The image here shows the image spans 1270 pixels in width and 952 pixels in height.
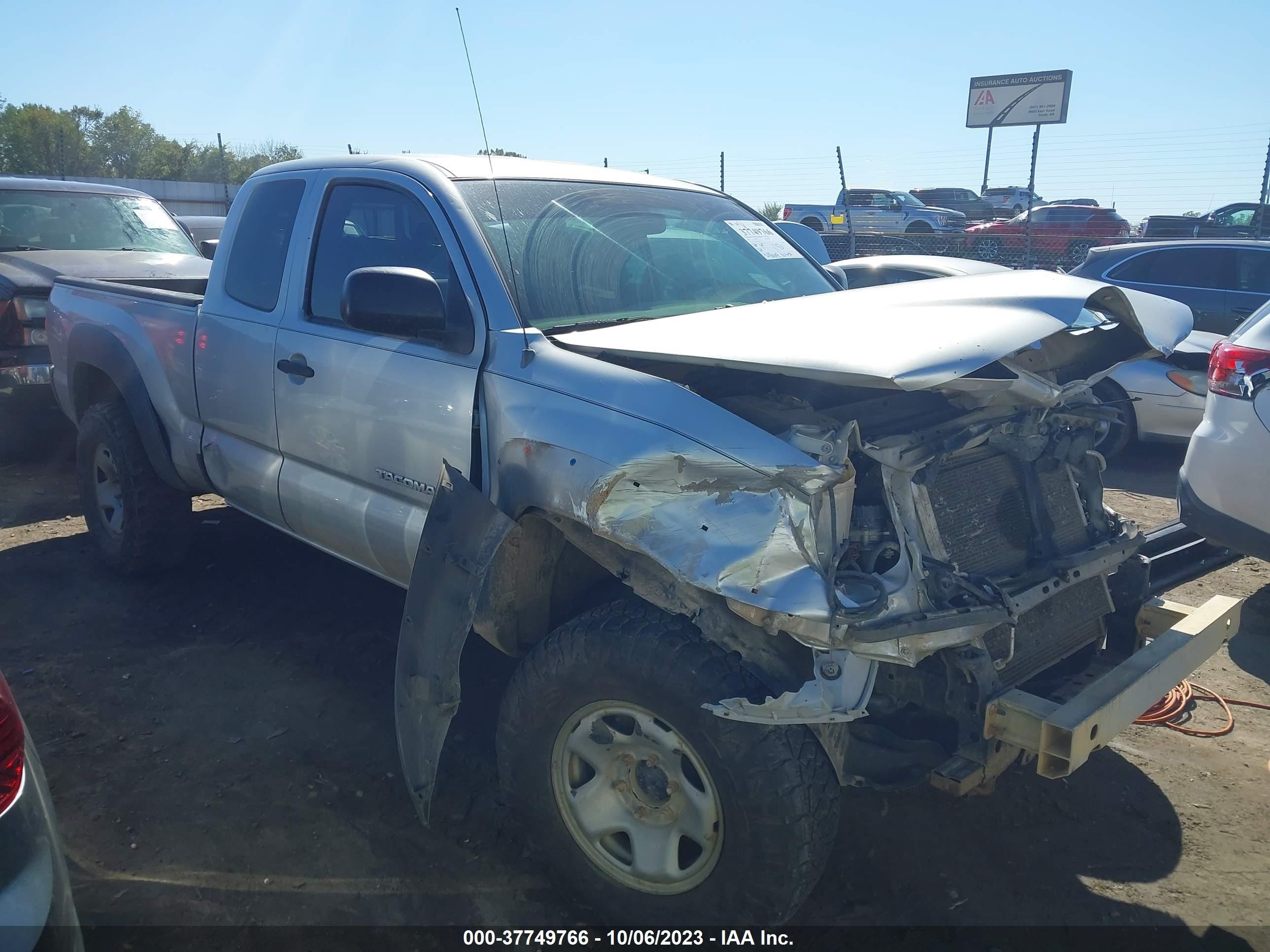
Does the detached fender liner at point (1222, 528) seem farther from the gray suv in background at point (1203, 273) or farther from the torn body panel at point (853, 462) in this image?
the gray suv in background at point (1203, 273)

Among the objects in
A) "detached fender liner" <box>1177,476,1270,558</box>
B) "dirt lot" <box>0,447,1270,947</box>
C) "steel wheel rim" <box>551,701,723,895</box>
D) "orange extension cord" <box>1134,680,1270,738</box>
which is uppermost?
"detached fender liner" <box>1177,476,1270,558</box>

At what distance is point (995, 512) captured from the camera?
2842 millimetres

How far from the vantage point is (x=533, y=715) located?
8.74 feet

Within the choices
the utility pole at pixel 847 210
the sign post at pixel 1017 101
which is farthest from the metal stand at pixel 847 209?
the sign post at pixel 1017 101

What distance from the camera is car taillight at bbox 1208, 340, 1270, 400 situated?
4062mm

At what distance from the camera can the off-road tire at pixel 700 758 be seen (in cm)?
227

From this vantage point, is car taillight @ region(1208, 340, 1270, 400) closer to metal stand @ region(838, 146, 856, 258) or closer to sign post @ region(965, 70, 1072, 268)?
metal stand @ region(838, 146, 856, 258)

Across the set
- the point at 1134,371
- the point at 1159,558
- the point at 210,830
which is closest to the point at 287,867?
the point at 210,830

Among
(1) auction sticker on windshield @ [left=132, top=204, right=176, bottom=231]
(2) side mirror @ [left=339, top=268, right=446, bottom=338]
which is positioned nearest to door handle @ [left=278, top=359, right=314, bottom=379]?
(2) side mirror @ [left=339, top=268, right=446, bottom=338]

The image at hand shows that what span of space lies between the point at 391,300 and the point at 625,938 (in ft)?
6.31

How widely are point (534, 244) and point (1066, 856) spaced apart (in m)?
2.60

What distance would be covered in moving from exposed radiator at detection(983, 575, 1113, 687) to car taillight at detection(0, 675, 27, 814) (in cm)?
222

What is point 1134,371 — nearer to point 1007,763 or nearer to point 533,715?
point 1007,763

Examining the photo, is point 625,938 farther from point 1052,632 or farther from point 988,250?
point 988,250
